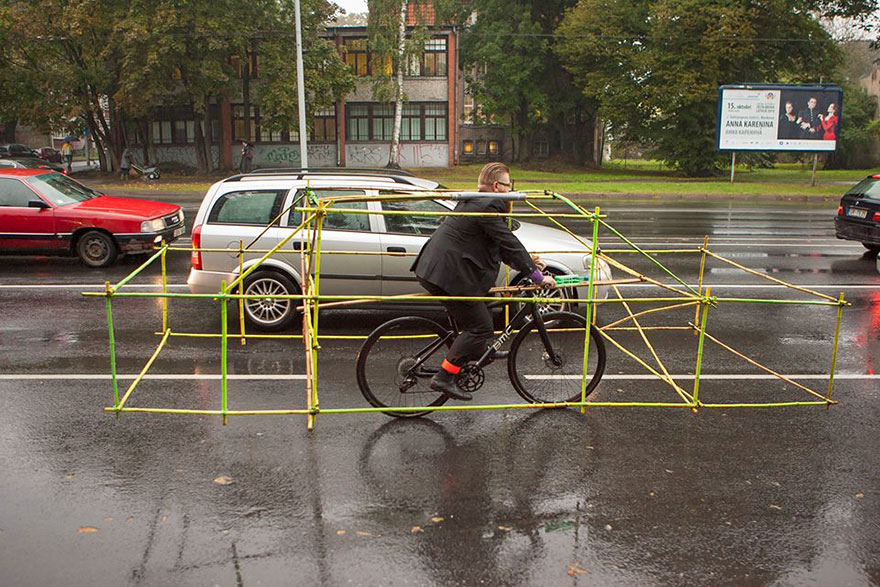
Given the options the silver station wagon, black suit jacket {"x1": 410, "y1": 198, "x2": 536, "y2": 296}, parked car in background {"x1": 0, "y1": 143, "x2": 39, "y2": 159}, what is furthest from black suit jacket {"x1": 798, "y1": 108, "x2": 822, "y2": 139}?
parked car in background {"x1": 0, "y1": 143, "x2": 39, "y2": 159}

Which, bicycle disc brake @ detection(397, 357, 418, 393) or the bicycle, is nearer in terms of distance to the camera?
the bicycle

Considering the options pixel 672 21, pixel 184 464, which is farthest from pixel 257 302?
pixel 672 21

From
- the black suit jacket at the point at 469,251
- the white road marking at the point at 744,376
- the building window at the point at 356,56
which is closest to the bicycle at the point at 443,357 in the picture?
the black suit jacket at the point at 469,251

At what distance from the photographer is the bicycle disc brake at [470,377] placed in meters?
6.06

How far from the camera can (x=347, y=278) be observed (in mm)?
9055

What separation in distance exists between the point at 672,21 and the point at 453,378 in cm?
3983

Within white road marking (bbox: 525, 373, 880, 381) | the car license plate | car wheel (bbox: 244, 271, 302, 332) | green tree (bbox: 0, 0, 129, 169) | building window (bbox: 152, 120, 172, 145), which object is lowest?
white road marking (bbox: 525, 373, 880, 381)

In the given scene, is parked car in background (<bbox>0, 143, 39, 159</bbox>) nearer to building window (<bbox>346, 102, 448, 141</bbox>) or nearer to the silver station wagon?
building window (<bbox>346, 102, 448, 141</bbox>)

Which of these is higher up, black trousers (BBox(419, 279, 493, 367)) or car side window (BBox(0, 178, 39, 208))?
car side window (BBox(0, 178, 39, 208))

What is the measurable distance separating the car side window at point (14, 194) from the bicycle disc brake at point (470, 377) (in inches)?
396

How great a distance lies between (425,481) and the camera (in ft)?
17.2

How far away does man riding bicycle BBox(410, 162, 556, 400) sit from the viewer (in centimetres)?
578

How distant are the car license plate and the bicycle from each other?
405 inches

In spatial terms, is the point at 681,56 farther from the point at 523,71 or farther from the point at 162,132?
the point at 162,132
